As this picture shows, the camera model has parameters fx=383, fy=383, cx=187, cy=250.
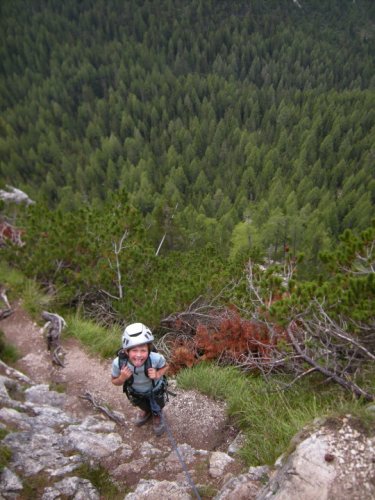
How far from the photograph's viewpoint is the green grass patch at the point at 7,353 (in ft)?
20.2

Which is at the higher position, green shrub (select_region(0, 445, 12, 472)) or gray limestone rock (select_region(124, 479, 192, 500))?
green shrub (select_region(0, 445, 12, 472))

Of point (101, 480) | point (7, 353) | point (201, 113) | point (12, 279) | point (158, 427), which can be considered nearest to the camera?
point (101, 480)

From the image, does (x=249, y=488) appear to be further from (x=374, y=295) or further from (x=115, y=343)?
(x=115, y=343)

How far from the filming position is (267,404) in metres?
4.53

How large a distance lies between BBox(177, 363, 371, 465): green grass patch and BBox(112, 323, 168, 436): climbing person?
1.00m

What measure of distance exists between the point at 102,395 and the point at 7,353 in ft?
5.91

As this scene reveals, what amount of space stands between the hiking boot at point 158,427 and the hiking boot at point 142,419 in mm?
186

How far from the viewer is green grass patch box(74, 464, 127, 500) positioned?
3.63 metres

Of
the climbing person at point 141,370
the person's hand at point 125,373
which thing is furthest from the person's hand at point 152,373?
the person's hand at point 125,373

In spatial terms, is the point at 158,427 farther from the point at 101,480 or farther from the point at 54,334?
the point at 54,334

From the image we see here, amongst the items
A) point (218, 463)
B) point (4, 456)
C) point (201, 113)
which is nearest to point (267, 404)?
point (218, 463)

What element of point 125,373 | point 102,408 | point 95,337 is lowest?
point 95,337

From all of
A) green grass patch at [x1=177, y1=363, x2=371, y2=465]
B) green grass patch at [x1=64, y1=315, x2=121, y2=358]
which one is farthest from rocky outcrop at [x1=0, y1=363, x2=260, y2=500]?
green grass patch at [x1=64, y1=315, x2=121, y2=358]

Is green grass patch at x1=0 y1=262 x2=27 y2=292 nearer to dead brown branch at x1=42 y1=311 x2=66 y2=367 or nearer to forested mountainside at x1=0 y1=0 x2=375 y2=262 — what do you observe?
dead brown branch at x1=42 y1=311 x2=66 y2=367
